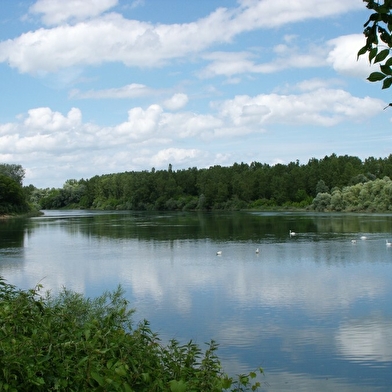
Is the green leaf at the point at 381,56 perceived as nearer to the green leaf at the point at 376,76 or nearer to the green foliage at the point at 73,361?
the green leaf at the point at 376,76

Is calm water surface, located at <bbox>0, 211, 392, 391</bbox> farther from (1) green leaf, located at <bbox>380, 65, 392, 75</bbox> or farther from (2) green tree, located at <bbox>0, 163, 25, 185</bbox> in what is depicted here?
(2) green tree, located at <bbox>0, 163, 25, 185</bbox>

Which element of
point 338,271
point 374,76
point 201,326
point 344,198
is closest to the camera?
point 374,76

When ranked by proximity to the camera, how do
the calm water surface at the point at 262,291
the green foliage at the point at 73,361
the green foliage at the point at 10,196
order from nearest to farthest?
1. the green foliage at the point at 73,361
2. the calm water surface at the point at 262,291
3. the green foliage at the point at 10,196

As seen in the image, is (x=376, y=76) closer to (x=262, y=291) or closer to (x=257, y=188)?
(x=262, y=291)

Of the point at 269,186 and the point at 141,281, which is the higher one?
the point at 269,186

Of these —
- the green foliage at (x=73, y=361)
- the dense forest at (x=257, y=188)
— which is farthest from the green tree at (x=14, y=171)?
the green foliage at (x=73, y=361)

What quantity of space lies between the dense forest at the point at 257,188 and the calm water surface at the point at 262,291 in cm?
3991

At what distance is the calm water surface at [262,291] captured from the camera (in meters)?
10.8

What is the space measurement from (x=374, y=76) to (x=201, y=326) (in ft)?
37.6

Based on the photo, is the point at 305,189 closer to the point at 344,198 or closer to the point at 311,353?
the point at 344,198

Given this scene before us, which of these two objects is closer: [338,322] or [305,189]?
[338,322]

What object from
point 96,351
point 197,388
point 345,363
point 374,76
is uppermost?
point 374,76

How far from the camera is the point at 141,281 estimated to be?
20.2 meters

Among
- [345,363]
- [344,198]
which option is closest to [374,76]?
[345,363]
